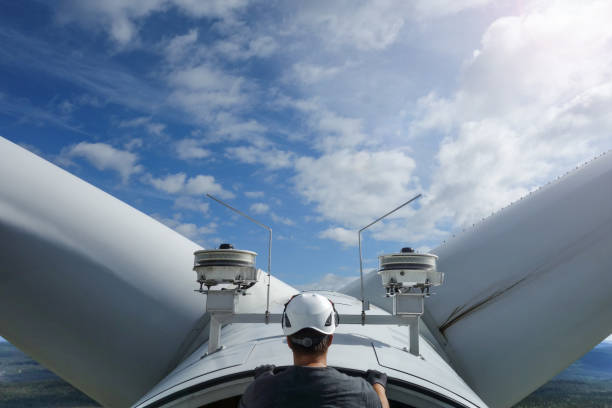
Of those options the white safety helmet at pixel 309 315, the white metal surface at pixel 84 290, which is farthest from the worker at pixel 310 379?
the white metal surface at pixel 84 290

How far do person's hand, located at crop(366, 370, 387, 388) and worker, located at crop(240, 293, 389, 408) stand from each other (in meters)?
0.03

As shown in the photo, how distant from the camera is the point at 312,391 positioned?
2.31 metres

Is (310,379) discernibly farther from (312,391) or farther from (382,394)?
(382,394)

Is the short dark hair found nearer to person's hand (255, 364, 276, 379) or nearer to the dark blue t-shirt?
the dark blue t-shirt

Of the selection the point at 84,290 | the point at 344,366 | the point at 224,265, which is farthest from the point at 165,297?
the point at 344,366

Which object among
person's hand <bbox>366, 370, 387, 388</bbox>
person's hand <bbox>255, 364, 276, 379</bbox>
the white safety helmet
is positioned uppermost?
the white safety helmet

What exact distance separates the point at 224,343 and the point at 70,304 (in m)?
1.78

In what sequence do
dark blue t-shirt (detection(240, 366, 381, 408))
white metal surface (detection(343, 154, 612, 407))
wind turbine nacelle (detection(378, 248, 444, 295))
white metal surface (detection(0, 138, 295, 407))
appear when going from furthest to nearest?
white metal surface (detection(343, 154, 612, 407)) → white metal surface (detection(0, 138, 295, 407)) → wind turbine nacelle (detection(378, 248, 444, 295)) → dark blue t-shirt (detection(240, 366, 381, 408))

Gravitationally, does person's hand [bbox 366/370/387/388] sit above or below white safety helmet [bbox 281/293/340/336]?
below

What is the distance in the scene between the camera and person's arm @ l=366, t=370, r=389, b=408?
2637mm

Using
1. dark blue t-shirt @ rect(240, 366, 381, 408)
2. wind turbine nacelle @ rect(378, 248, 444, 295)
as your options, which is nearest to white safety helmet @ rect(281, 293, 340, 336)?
dark blue t-shirt @ rect(240, 366, 381, 408)

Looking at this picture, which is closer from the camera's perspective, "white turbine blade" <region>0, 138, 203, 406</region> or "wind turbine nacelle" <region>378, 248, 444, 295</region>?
"wind turbine nacelle" <region>378, 248, 444, 295</region>

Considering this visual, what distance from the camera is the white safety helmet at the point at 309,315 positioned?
8.47 ft

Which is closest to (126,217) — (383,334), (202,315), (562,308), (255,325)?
(202,315)
